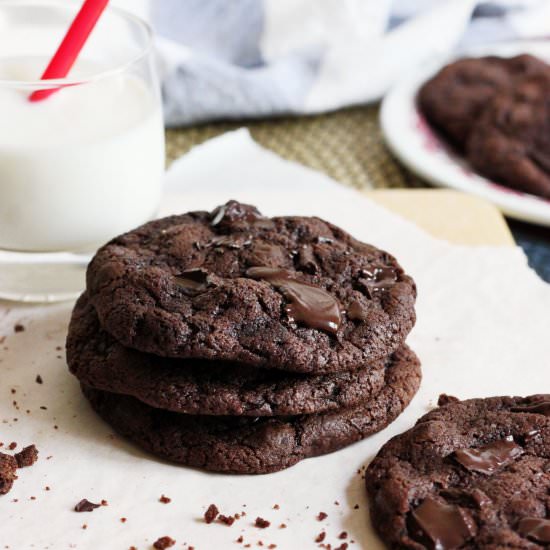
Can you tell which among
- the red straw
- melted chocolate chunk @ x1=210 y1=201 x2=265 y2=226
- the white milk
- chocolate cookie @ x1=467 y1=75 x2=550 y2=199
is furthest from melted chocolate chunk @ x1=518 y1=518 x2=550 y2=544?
chocolate cookie @ x1=467 y1=75 x2=550 y2=199

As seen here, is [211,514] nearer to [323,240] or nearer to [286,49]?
[323,240]

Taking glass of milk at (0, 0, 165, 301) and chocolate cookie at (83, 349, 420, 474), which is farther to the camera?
glass of milk at (0, 0, 165, 301)

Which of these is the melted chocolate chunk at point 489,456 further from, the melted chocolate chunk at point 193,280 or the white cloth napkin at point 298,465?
the melted chocolate chunk at point 193,280

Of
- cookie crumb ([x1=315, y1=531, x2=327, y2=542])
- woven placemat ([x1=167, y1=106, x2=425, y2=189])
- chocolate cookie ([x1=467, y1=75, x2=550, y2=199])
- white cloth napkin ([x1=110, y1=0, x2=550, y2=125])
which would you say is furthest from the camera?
white cloth napkin ([x1=110, y1=0, x2=550, y2=125])

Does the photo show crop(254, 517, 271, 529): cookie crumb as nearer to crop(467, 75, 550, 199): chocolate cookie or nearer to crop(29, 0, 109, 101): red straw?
crop(29, 0, 109, 101): red straw

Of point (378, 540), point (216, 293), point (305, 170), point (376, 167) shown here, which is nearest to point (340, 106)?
point (376, 167)

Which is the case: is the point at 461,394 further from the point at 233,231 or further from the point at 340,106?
the point at 340,106

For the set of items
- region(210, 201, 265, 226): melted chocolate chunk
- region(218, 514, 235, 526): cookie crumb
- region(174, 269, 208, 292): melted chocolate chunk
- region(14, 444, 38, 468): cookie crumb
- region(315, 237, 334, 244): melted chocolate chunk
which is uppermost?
region(315, 237, 334, 244): melted chocolate chunk
